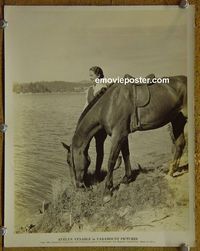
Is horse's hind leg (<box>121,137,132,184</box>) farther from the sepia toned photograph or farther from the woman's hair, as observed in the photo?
the woman's hair

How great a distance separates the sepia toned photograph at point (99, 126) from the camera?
797mm

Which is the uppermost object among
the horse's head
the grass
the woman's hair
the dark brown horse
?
the woman's hair

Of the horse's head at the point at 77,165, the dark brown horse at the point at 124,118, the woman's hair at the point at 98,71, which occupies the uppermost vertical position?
the woman's hair at the point at 98,71

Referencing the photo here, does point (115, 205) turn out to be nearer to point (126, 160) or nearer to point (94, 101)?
point (126, 160)

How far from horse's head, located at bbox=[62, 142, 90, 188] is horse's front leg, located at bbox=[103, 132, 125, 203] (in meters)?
0.04

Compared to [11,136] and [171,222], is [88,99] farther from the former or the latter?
[171,222]

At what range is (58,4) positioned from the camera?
80 cm

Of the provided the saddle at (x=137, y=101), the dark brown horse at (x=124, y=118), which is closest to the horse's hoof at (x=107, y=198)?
the dark brown horse at (x=124, y=118)

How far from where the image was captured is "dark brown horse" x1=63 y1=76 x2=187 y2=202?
797 millimetres

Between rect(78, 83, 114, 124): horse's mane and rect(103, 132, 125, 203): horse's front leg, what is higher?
rect(78, 83, 114, 124): horse's mane

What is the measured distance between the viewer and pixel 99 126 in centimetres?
80

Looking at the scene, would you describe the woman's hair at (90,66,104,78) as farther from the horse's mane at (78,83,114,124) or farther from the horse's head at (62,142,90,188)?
the horse's head at (62,142,90,188)

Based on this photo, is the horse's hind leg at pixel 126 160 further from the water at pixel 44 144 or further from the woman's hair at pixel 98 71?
the woman's hair at pixel 98 71

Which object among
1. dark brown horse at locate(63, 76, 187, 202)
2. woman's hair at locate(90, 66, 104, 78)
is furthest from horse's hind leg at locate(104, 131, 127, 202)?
woman's hair at locate(90, 66, 104, 78)
